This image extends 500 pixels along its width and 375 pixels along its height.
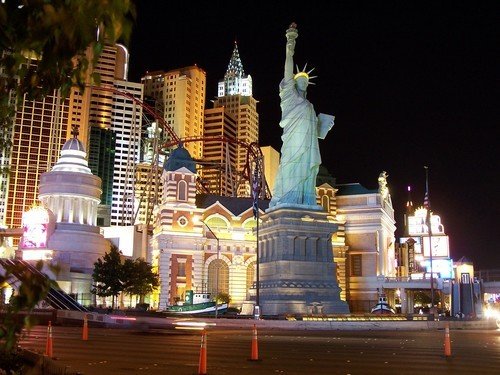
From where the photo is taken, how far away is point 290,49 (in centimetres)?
5259

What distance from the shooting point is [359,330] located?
34844mm

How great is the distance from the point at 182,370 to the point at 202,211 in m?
52.4

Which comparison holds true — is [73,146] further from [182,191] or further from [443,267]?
[443,267]

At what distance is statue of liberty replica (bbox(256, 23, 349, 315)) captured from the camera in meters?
49.1

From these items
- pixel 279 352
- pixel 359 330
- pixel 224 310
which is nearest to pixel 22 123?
pixel 224 310

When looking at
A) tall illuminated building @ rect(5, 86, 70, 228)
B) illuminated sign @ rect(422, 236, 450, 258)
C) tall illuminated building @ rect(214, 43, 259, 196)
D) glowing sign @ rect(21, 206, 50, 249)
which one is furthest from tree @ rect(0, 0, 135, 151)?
tall illuminated building @ rect(214, 43, 259, 196)

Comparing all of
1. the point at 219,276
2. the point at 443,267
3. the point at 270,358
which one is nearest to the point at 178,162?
the point at 219,276

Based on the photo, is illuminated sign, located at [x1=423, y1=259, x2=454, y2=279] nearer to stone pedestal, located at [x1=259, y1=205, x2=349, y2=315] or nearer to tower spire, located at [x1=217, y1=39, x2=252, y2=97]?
stone pedestal, located at [x1=259, y1=205, x2=349, y2=315]

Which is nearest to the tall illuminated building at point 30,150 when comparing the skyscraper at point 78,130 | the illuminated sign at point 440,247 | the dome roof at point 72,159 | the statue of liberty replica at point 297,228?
the skyscraper at point 78,130

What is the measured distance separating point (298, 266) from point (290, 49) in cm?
1923

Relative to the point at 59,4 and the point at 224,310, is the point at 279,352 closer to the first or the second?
the point at 59,4

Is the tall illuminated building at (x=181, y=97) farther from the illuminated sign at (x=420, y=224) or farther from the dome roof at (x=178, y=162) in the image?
the dome roof at (x=178, y=162)

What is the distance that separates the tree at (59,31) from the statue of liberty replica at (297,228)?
4491 cm

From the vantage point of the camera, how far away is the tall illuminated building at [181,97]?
551 feet
